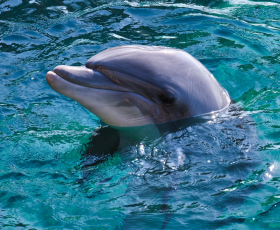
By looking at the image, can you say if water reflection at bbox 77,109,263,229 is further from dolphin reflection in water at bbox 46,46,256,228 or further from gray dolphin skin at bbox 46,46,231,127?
gray dolphin skin at bbox 46,46,231,127

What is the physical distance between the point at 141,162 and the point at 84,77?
1197 mm

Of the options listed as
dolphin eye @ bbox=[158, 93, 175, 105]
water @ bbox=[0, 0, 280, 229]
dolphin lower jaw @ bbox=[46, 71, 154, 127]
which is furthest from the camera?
dolphin eye @ bbox=[158, 93, 175, 105]

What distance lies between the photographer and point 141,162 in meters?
4.34

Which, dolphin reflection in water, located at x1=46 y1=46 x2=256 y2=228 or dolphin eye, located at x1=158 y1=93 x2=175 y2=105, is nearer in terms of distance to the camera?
dolphin reflection in water, located at x1=46 y1=46 x2=256 y2=228

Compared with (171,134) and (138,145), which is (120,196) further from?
(171,134)

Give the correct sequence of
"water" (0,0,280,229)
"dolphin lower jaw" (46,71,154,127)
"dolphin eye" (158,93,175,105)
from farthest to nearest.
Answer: "dolphin eye" (158,93,175,105) → "dolphin lower jaw" (46,71,154,127) → "water" (0,0,280,229)

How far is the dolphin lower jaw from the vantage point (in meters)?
4.19

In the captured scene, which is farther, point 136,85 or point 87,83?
point 136,85

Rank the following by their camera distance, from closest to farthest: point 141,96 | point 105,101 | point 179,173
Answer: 1. point 179,173
2. point 105,101
3. point 141,96

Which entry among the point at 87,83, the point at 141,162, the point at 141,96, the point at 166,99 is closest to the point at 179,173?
the point at 141,162

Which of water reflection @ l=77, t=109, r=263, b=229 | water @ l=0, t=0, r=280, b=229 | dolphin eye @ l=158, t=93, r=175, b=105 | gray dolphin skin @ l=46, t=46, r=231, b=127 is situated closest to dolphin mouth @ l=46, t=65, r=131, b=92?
gray dolphin skin @ l=46, t=46, r=231, b=127

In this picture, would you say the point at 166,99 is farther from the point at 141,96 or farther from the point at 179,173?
the point at 179,173

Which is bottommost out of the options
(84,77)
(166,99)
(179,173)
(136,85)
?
(179,173)

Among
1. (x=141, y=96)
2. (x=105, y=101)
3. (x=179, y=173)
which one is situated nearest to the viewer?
(x=179, y=173)
